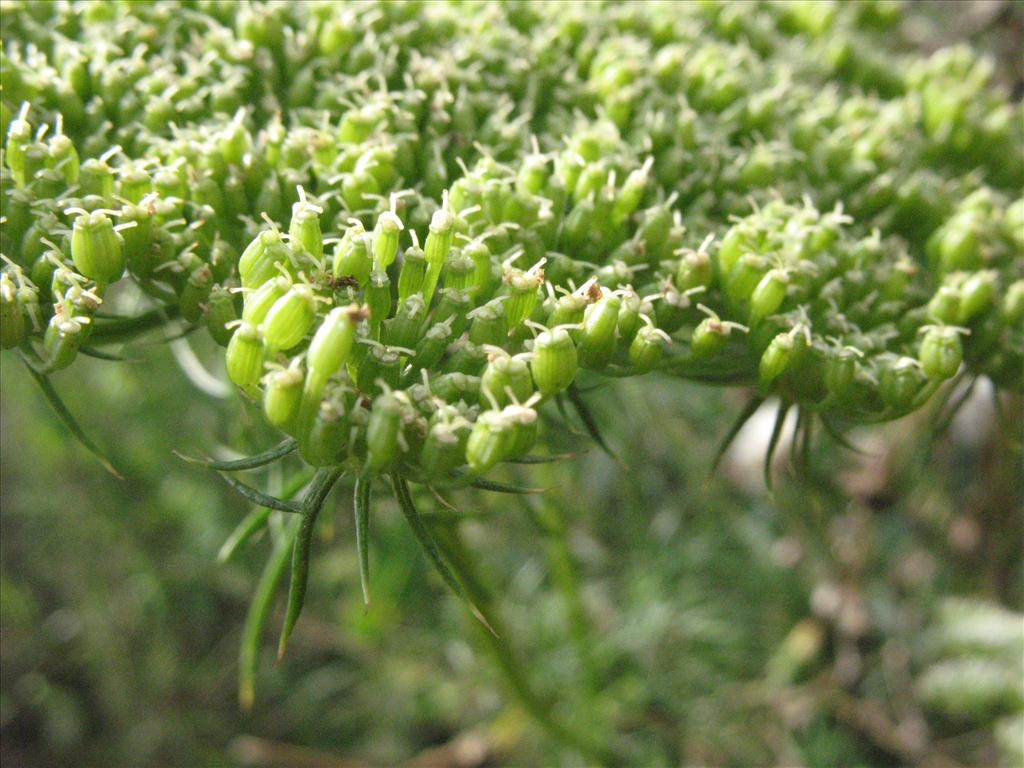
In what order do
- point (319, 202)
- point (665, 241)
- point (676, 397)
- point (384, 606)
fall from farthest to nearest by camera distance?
point (676, 397) < point (384, 606) < point (665, 241) < point (319, 202)

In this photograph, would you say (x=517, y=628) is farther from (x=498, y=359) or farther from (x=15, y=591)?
(x=498, y=359)

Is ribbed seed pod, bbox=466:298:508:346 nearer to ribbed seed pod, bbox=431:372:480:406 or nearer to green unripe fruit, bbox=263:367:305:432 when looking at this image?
ribbed seed pod, bbox=431:372:480:406

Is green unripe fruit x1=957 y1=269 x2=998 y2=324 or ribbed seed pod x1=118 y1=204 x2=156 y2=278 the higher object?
green unripe fruit x1=957 y1=269 x2=998 y2=324

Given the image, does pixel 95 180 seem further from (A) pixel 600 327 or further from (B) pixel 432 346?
(A) pixel 600 327

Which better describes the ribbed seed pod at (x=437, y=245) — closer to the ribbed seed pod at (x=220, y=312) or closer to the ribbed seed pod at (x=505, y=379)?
the ribbed seed pod at (x=505, y=379)

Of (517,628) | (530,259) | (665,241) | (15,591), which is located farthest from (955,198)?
(15,591)

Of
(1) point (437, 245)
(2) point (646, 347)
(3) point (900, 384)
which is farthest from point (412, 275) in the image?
(3) point (900, 384)

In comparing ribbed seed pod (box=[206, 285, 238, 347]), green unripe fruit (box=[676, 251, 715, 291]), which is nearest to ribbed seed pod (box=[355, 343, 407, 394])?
ribbed seed pod (box=[206, 285, 238, 347])

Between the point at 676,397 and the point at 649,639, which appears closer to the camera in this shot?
the point at 649,639

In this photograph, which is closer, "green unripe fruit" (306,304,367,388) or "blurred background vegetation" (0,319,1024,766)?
"green unripe fruit" (306,304,367,388)
